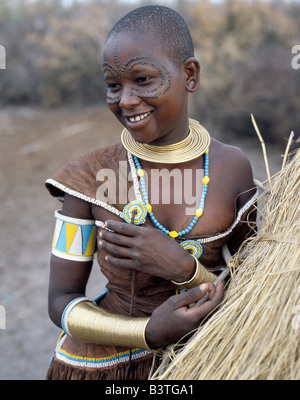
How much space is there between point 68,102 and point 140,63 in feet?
30.1

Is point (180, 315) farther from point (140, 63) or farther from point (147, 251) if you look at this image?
→ point (140, 63)

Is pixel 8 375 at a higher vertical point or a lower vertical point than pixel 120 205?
lower

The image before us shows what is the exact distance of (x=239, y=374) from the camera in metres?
1.14

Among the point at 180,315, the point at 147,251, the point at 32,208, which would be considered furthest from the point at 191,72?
the point at 32,208

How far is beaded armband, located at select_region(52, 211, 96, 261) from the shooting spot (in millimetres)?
1566

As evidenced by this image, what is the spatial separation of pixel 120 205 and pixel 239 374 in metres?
0.66

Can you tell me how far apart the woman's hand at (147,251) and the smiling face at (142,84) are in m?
0.30

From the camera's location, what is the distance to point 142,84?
54.8 inches

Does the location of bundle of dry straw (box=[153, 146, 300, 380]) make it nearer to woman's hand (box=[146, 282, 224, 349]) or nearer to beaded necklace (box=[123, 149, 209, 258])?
woman's hand (box=[146, 282, 224, 349])

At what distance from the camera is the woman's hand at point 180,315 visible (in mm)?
1326

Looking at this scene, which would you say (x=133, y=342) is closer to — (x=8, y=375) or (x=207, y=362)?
(x=207, y=362)

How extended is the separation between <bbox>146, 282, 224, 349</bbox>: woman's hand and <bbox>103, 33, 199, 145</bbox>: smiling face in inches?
20.1
